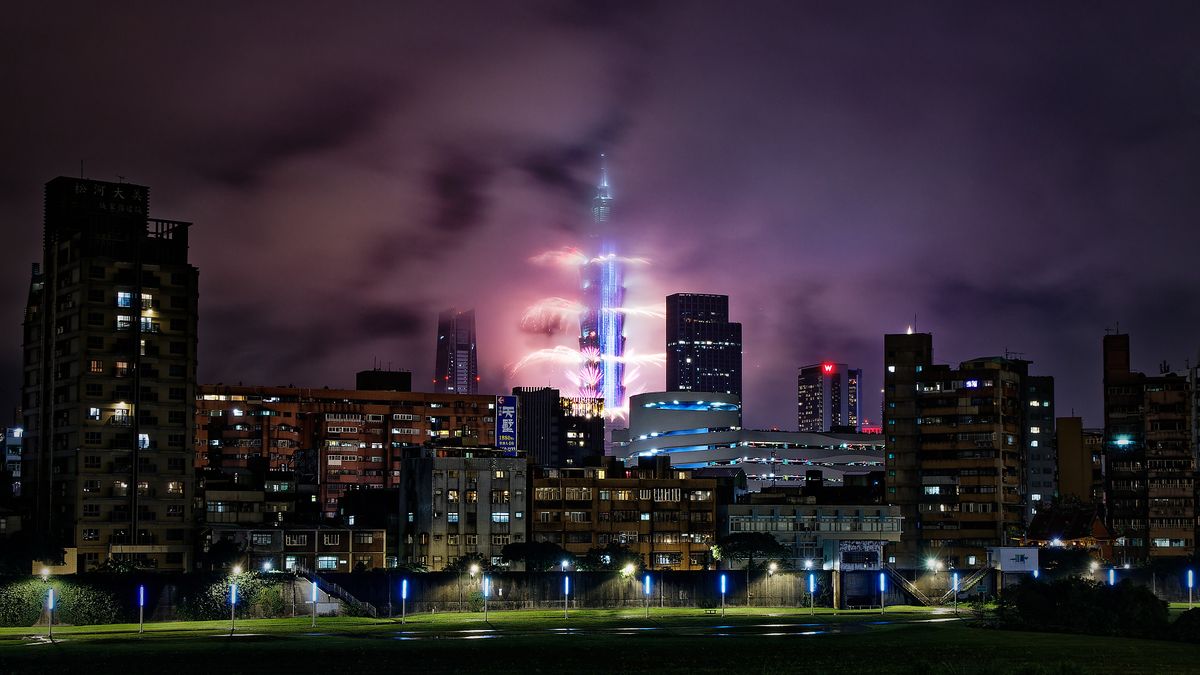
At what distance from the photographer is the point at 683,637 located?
319 ft

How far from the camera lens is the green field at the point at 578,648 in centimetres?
7756

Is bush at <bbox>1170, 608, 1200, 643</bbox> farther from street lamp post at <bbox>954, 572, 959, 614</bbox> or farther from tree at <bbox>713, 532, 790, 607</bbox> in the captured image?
tree at <bbox>713, 532, 790, 607</bbox>

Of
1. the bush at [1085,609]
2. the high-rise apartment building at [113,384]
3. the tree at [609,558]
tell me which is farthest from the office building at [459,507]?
the bush at [1085,609]

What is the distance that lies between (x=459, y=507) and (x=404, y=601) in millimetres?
53770

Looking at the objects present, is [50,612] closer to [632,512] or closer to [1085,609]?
[1085,609]

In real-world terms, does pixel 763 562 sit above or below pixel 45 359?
below

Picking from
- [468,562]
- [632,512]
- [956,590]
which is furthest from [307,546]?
[956,590]

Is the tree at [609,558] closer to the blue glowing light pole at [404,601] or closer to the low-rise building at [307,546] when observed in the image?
the low-rise building at [307,546]

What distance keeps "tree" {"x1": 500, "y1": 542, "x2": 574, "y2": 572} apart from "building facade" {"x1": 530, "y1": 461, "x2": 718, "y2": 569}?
37.6 feet

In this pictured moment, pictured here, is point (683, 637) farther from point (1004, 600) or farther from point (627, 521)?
point (627, 521)

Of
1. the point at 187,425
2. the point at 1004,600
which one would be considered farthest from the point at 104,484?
the point at 1004,600

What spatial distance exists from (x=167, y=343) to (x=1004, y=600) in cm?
8947

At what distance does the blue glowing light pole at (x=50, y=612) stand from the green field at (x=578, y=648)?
0.73 meters

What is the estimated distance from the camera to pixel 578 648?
88.2 meters
